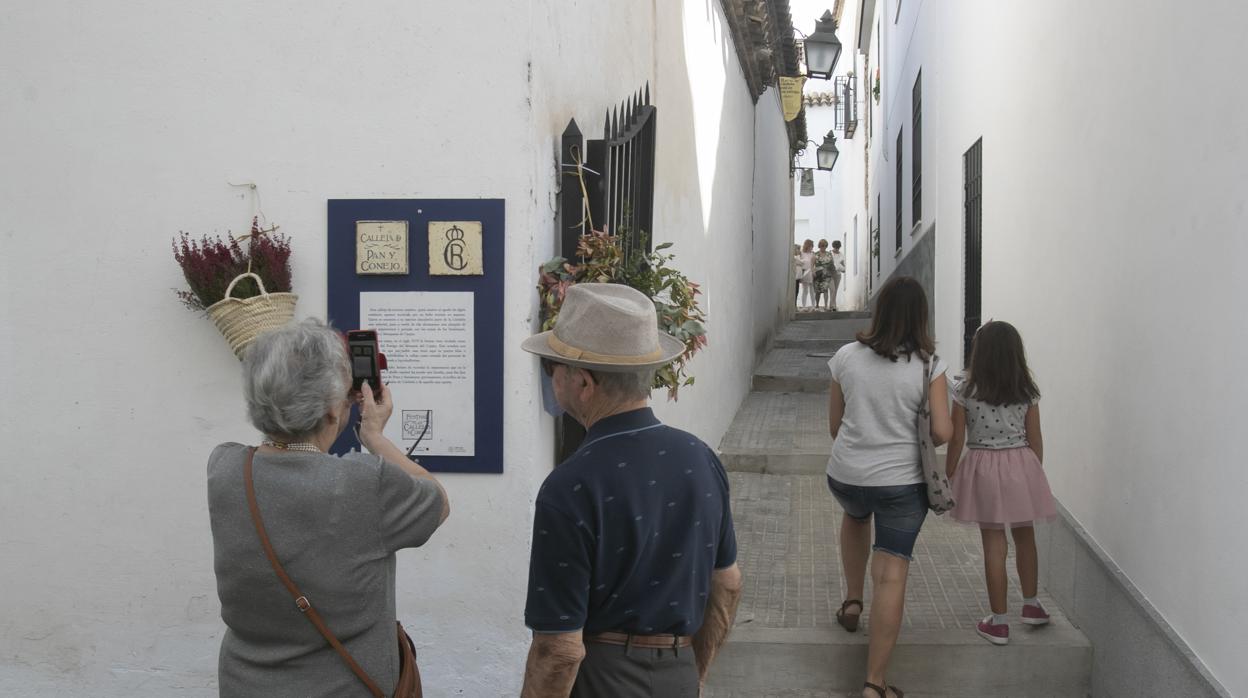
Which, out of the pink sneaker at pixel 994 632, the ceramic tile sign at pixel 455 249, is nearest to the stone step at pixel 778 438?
the pink sneaker at pixel 994 632

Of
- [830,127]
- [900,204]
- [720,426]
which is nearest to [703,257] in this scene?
[720,426]

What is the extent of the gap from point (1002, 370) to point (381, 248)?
2711 millimetres

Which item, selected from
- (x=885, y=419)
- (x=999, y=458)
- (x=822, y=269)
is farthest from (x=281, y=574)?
(x=822, y=269)

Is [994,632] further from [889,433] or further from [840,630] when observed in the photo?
[889,433]

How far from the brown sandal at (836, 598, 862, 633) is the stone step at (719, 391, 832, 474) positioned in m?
3.53

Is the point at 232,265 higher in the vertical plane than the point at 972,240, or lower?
lower

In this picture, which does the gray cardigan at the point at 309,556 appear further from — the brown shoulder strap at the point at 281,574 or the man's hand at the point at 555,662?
the man's hand at the point at 555,662

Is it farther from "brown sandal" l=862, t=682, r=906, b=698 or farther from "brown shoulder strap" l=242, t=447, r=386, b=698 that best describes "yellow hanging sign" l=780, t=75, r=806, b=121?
"brown shoulder strap" l=242, t=447, r=386, b=698

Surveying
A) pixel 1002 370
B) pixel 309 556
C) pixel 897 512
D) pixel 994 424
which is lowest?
pixel 897 512

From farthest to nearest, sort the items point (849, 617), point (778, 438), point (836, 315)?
point (836, 315) → point (778, 438) → point (849, 617)

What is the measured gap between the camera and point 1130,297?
4.52 m

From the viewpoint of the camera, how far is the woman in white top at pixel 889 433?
4523mm

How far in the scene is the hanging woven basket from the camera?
12.5ft

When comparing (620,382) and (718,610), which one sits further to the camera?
(718,610)
